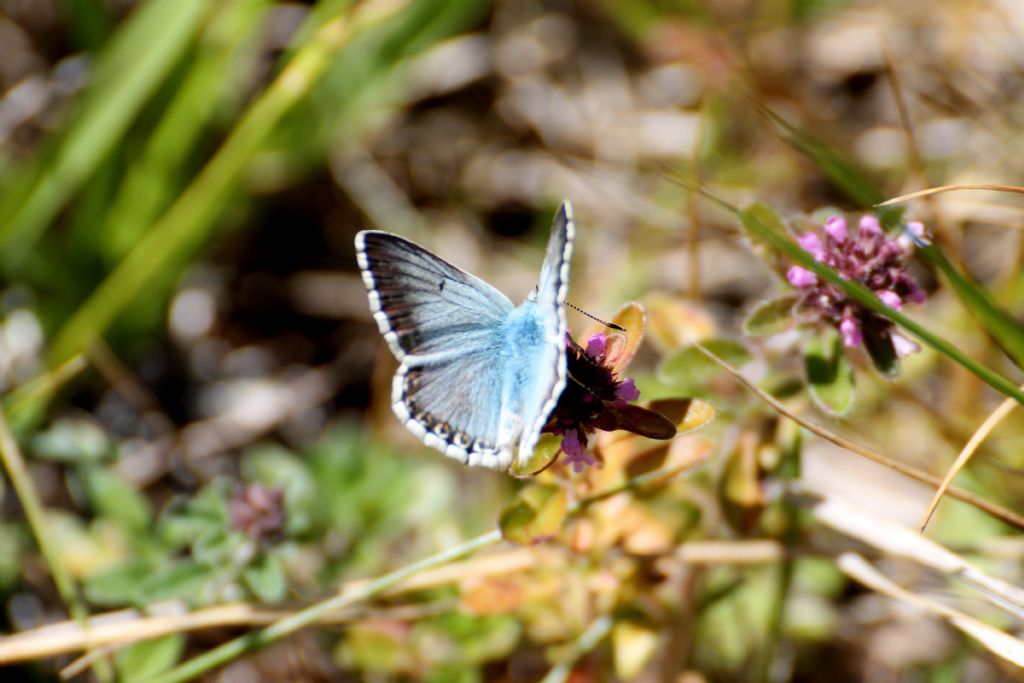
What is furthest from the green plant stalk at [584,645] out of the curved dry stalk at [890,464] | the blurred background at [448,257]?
the curved dry stalk at [890,464]

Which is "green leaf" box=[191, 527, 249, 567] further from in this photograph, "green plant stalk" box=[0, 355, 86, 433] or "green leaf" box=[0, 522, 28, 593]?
"green leaf" box=[0, 522, 28, 593]

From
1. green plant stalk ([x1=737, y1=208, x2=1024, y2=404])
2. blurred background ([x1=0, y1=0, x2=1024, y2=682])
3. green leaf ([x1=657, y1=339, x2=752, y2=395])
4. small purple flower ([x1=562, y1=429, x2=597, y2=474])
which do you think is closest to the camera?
green plant stalk ([x1=737, y1=208, x2=1024, y2=404])

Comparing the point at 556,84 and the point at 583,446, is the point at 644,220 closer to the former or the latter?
the point at 556,84

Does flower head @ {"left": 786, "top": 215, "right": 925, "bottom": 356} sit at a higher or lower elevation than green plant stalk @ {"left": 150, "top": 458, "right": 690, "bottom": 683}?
higher

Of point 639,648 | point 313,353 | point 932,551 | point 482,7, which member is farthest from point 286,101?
point 932,551

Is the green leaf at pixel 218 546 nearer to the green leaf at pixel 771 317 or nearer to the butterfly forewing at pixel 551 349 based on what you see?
the butterfly forewing at pixel 551 349

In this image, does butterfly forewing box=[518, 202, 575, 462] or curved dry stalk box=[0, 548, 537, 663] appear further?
curved dry stalk box=[0, 548, 537, 663]

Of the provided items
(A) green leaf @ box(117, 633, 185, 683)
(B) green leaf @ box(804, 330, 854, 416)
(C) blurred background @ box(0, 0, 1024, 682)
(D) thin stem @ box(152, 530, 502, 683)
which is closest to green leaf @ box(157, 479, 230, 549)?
(C) blurred background @ box(0, 0, 1024, 682)
